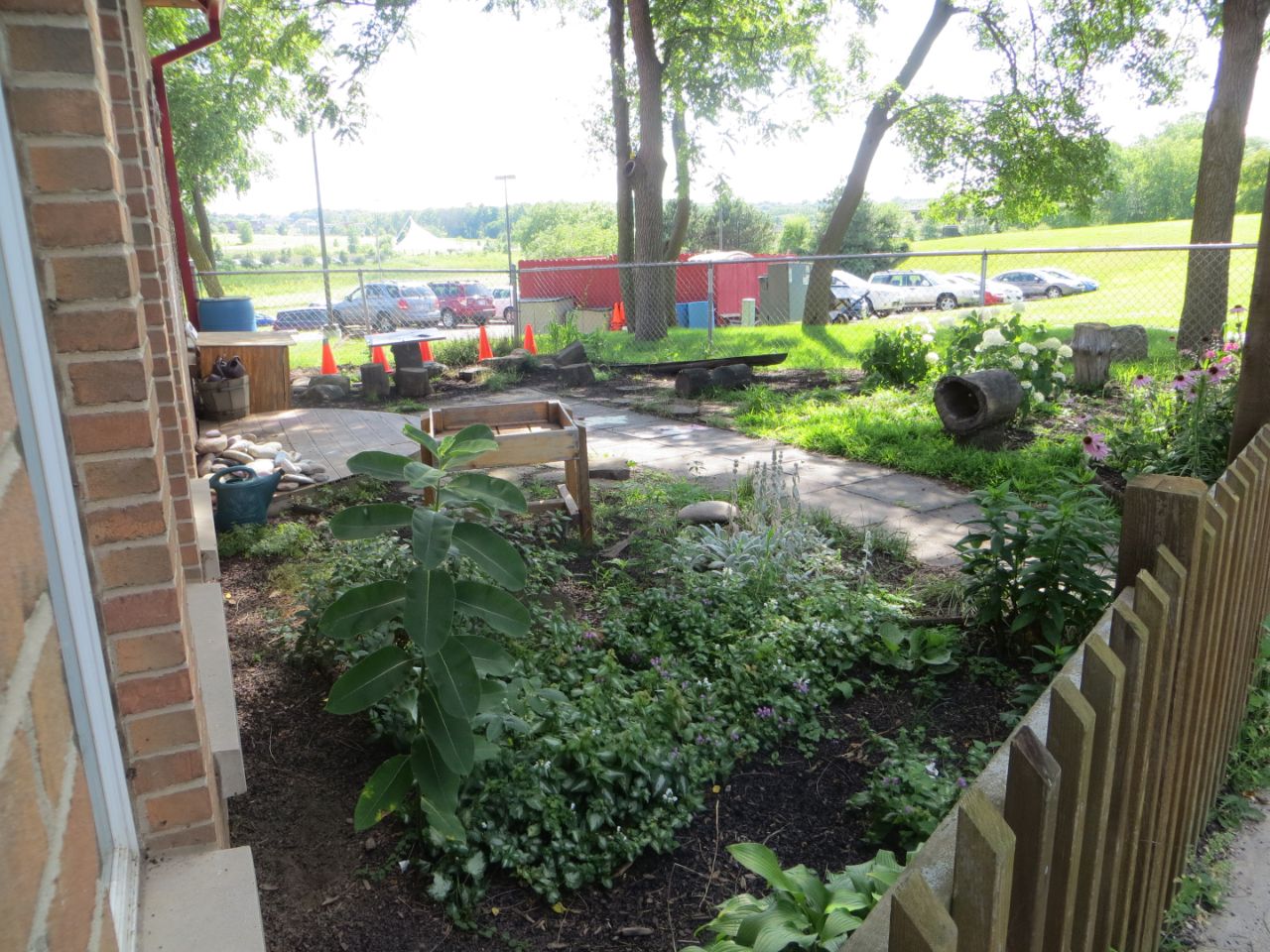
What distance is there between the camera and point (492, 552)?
8.35 ft

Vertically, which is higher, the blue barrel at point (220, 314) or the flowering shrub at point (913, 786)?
the blue barrel at point (220, 314)

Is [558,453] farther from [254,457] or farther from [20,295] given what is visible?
[20,295]

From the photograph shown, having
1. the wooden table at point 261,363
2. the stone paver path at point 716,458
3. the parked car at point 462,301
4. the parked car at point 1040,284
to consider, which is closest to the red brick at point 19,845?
the stone paver path at point 716,458

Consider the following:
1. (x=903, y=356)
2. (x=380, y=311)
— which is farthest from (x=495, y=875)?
(x=380, y=311)

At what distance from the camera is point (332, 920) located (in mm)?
2424

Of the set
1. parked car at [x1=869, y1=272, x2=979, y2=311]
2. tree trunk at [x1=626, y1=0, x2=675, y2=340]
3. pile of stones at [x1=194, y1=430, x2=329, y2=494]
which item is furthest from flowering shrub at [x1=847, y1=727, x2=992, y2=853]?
parked car at [x1=869, y1=272, x2=979, y2=311]

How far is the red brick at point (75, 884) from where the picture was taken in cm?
56

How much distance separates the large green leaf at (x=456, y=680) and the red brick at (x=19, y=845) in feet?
6.05

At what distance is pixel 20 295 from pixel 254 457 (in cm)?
540

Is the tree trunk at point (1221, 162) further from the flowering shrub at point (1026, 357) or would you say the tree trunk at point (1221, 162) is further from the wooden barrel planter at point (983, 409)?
the wooden barrel planter at point (983, 409)

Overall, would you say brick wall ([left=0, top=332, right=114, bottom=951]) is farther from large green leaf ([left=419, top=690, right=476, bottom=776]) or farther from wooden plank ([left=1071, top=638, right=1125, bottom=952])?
large green leaf ([left=419, top=690, right=476, bottom=776])

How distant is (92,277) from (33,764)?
1465mm

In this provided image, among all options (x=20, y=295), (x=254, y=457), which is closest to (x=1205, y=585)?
(x=20, y=295)

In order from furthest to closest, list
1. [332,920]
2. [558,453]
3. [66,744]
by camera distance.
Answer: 1. [558,453]
2. [332,920]
3. [66,744]
